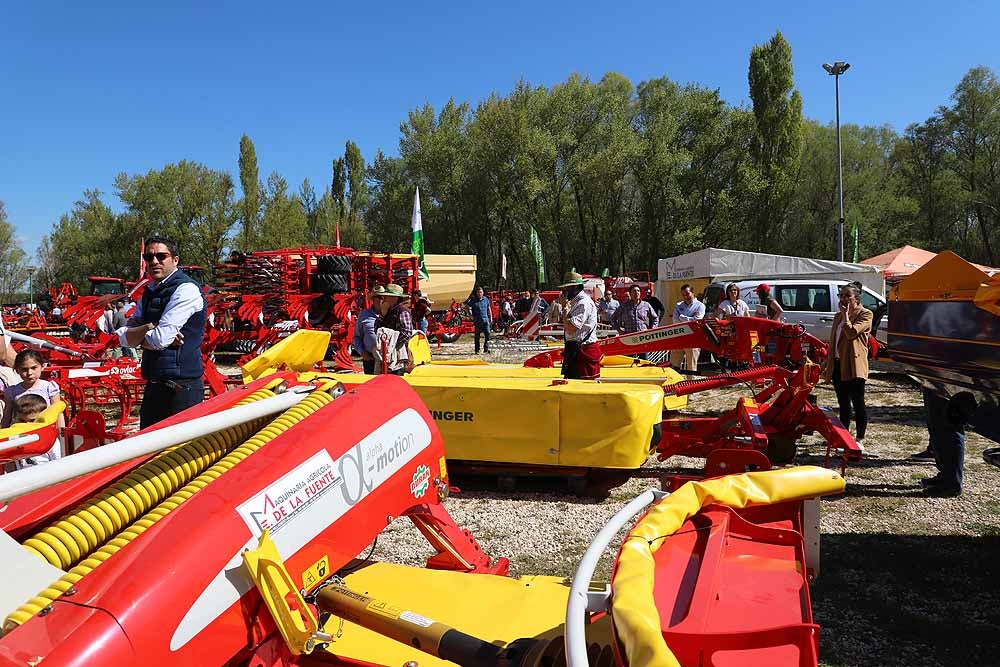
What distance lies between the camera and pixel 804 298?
1322cm

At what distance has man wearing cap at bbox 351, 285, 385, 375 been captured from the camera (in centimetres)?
651

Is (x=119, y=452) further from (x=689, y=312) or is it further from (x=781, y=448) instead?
(x=689, y=312)

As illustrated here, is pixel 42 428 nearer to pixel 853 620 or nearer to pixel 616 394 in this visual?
pixel 616 394

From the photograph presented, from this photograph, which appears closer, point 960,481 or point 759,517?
point 759,517

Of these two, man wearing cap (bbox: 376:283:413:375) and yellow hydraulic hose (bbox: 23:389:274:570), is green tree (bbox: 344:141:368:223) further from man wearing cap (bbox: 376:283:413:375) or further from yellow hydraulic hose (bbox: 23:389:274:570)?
yellow hydraulic hose (bbox: 23:389:274:570)

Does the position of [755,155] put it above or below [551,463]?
above

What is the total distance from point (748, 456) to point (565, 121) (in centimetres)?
3581

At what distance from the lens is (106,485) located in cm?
198

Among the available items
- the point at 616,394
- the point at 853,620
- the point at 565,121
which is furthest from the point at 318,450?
the point at 565,121

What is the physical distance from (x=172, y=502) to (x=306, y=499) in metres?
0.35

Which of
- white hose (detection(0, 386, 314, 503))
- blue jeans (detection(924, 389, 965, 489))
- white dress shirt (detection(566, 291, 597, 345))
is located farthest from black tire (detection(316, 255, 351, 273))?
white hose (detection(0, 386, 314, 503))

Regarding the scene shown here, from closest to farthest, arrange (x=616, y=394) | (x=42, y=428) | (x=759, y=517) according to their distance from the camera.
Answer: (x=759, y=517) < (x=42, y=428) < (x=616, y=394)

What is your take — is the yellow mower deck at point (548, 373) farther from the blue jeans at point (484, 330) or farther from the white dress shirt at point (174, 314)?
the blue jeans at point (484, 330)

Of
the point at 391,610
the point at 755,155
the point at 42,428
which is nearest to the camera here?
the point at 391,610
